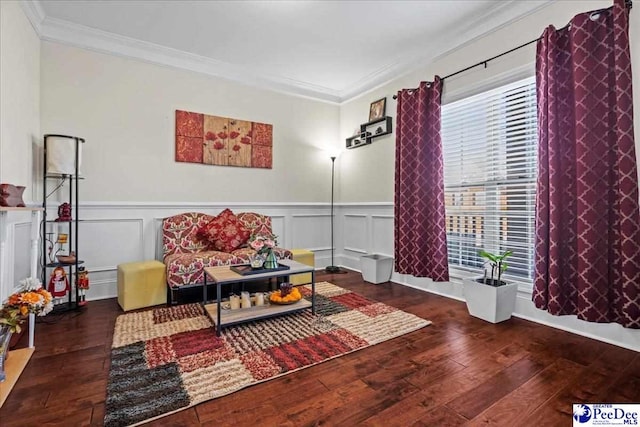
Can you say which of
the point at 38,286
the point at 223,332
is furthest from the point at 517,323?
the point at 38,286

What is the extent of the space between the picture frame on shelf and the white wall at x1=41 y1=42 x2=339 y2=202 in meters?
0.96

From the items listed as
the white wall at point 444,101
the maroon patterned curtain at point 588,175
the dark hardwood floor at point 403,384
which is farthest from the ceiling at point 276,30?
the dark hardwood floor at point 403,384

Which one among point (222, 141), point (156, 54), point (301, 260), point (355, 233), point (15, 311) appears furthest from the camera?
point (355, 233)

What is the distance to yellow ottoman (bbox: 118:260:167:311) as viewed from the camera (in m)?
2.86

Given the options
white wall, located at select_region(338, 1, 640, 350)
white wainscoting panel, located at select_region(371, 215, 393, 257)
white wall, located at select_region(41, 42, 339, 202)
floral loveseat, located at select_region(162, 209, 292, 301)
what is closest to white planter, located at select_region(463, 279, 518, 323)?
white wall, located at select_region(338, 1, 640, 350)

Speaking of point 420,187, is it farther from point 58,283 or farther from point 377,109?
point 58,283

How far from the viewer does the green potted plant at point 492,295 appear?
100 inches

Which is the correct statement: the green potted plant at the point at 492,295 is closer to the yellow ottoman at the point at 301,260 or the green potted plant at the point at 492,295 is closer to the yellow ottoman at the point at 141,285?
the yellow ottoman at the point at 301,260

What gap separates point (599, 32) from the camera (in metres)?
2.14

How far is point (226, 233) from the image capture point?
3.50m

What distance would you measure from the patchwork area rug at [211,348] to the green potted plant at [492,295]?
0.49 meters

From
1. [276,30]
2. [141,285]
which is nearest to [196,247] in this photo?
[141,285]

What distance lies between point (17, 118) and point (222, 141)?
187 centimetres

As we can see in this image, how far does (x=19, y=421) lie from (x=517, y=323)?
316cm
